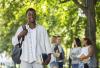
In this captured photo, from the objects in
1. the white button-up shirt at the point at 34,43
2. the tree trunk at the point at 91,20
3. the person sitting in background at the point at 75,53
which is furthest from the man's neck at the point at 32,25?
the tree trunk at the point at 91,20

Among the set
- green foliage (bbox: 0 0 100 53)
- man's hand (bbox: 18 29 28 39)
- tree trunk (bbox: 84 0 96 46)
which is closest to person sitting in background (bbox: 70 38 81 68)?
tree trunk (bbox: 84 0 96 46)

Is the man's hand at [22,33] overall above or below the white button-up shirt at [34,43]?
above

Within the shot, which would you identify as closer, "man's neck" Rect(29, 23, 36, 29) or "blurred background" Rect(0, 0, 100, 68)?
"man's neck" Rect(29, 23, 36, 29)

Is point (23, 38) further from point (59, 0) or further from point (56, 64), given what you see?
point (59, 0)

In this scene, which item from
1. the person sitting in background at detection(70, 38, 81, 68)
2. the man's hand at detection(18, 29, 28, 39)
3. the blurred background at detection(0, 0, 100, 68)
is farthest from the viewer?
the blurred background at detection(0, 0, 100, 68)

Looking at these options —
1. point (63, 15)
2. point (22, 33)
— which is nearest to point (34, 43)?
point (22, 33)

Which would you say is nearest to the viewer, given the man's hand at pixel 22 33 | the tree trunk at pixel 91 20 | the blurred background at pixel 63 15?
the man's hand at pixel 22 33

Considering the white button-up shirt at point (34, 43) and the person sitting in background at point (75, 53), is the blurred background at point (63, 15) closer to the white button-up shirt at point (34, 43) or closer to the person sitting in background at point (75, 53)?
the person sitting in background at point (75, 53)

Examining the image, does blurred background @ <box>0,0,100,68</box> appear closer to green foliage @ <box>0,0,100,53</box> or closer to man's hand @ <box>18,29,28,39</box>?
green foliage @ <box>0,0,100,53</box>

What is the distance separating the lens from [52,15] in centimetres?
2870

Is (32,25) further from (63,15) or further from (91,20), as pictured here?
(63,15)

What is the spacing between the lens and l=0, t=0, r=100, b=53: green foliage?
23.4 metres

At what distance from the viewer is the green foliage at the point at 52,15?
2344 centimetres

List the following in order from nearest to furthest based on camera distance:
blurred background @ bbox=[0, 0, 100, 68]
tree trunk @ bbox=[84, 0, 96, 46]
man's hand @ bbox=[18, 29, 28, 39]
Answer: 1. man's hand @ bbox=[18, 29, 28, 39]
2. tree trunk @ bbox=[84, 0, 96, 46]
3. blurred background @ bbox=[0, 0, 100, 68]
